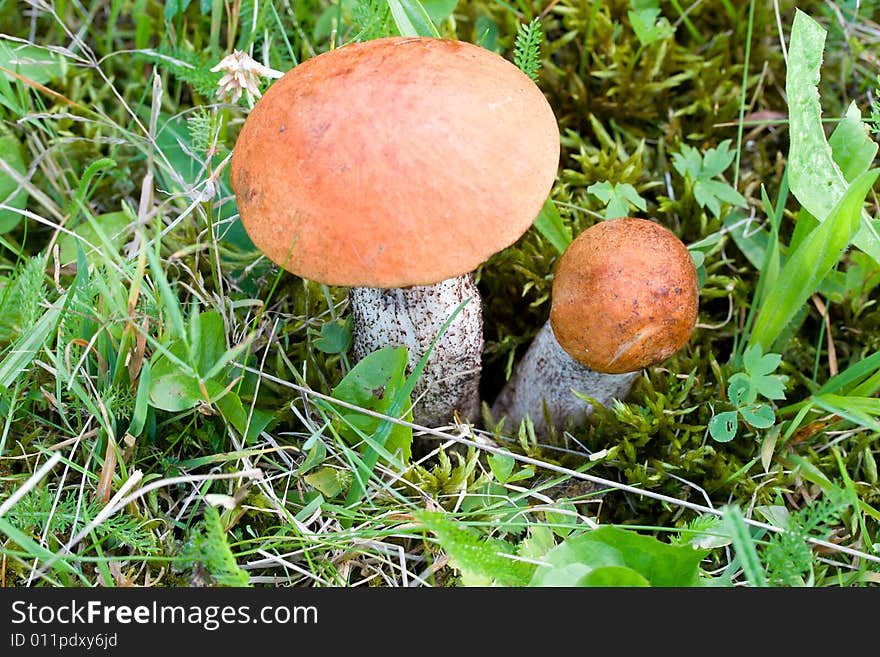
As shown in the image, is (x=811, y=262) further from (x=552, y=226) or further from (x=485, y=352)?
(x=485, y=352)

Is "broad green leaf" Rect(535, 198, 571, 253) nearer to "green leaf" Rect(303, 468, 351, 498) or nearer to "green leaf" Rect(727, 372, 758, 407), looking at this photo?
"green leaf" Rect(727, 372, 758, 407)

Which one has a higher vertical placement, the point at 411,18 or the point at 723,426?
the point at 411,18

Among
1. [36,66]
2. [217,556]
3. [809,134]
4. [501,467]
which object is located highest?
[36,66]

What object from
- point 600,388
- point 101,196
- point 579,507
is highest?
point 101,196

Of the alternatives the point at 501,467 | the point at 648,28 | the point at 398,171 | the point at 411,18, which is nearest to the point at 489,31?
the point at 648,28

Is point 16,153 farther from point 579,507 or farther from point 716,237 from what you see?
point 716,237

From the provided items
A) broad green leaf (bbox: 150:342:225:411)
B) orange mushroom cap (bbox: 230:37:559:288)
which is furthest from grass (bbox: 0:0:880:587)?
orange mushroom cap (bbox: 230:37:559:288)

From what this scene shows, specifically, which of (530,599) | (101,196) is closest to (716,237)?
(530,599)
